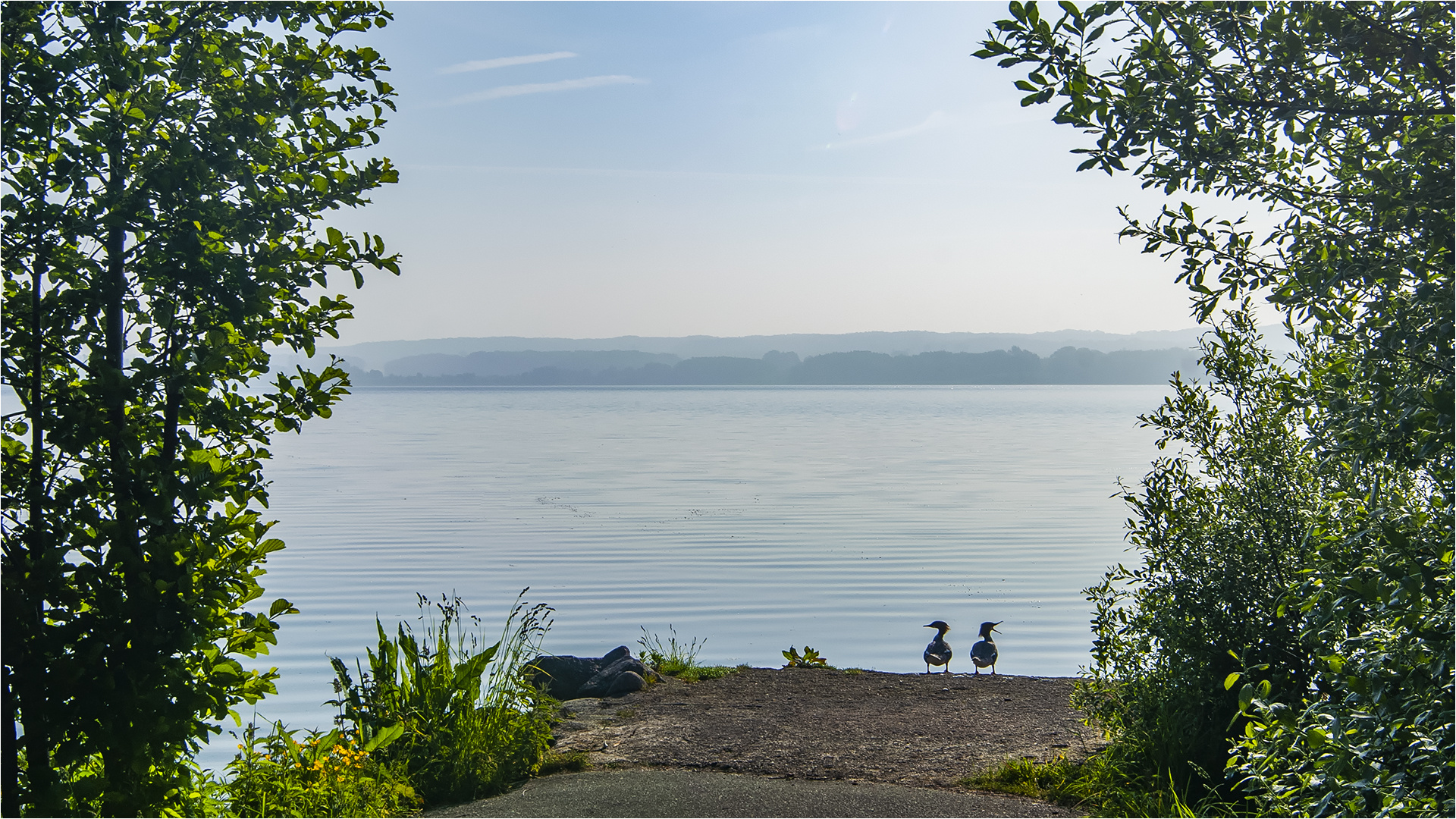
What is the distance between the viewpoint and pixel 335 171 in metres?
3.56

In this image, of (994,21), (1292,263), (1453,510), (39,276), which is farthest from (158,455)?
(1453,510)

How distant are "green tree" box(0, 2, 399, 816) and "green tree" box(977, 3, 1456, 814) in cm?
249

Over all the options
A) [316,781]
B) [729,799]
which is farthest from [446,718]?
[729,799]

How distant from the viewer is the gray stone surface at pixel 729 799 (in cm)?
457

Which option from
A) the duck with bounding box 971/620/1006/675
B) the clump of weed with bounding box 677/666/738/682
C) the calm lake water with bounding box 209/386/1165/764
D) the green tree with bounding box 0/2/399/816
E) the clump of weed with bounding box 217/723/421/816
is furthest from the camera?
the calm lake water with bounding box 209/386/1165/764

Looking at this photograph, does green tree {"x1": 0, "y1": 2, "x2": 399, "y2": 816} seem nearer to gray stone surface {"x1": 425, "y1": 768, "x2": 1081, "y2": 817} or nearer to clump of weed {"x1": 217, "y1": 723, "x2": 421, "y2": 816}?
clump of weed {"x1": 217, "y1": 723, "x2": 421, "y2": 816}

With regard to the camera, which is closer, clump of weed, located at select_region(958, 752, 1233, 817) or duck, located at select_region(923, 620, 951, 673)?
clump of weed, located at select_region(958, 752, 1233, 817)

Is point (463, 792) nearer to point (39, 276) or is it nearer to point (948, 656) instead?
point (39, 276)

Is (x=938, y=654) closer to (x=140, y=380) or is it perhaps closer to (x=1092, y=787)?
(x=1092, y=787)

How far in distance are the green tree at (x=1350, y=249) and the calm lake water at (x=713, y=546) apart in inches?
221

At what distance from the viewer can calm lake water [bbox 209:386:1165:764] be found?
1091cm

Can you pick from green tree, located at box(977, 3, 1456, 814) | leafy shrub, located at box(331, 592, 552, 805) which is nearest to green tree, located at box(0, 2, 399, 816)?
leafy shrub, located at box(331, 592, 552, 805)

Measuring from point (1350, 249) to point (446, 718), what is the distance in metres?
4.47

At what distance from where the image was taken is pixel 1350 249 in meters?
2.46
